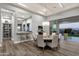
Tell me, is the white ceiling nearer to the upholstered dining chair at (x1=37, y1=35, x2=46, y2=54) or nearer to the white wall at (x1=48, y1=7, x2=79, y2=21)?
the white wall at (x1=48, y1=7, x2=79, y2=21)

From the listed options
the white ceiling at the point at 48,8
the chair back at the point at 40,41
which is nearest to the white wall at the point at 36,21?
the white ceiling at the point at 48,8

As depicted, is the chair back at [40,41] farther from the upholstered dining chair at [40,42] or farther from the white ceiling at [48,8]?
the white ceiling at [48,8]

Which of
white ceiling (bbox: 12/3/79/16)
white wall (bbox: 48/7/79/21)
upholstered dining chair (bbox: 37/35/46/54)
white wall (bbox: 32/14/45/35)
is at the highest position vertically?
white ceiling (bbox: 12/3/79/16)

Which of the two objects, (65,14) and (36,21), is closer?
(36,21)

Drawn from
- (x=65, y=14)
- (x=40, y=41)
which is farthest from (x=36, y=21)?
(x=65, y=14)

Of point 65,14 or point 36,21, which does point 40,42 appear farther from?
point 65,14

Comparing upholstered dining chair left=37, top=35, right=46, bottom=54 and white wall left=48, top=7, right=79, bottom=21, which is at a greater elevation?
white wall left=48, top=7, right=79, bottom=21

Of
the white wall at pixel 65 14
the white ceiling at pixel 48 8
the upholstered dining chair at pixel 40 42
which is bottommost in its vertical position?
the upholstered dining chair at pixel 40 42

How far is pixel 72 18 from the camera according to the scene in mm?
4195

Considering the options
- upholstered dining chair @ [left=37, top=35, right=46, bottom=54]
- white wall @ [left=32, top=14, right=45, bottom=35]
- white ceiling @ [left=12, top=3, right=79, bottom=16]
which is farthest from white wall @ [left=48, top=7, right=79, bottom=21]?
upholstered dining chair @ [left=37, top=35, right=46, bottom=54]

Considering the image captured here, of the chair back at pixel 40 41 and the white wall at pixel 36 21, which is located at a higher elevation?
the white wall at pixel 36 21

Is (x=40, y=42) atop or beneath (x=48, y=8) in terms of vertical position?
beneath

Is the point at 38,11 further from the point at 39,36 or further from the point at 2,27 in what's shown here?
the point at 2,27

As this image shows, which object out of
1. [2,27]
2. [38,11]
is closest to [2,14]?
[2,27]
